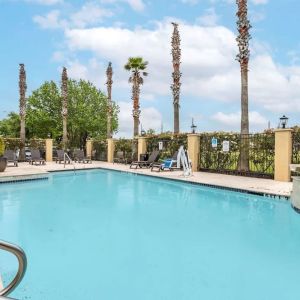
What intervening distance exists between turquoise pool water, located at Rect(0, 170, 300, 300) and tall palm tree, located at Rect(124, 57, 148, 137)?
14374 millimetres

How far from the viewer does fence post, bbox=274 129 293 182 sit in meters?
13.1

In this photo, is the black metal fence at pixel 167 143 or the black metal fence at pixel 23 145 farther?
the black metal fence at pixel 23 145

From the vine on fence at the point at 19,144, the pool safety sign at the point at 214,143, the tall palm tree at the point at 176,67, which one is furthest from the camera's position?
the vine on fence at the point at 19,144

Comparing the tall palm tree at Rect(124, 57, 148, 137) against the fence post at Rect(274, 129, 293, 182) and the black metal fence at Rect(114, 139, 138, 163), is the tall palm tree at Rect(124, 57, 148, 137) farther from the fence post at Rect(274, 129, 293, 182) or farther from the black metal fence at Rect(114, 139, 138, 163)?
the fence post at Rect(274, 129, 293, 182)

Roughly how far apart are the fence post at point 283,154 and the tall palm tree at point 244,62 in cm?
189

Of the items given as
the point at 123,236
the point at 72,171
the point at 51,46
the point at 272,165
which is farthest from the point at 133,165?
the point at 123,236

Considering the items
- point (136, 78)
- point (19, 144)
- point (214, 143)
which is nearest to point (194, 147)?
point (214, 143)

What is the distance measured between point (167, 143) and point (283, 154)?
25.2ft

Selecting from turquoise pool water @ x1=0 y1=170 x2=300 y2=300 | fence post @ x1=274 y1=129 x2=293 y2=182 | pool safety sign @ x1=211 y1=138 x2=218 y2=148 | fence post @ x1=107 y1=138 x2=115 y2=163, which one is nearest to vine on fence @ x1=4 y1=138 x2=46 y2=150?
fence post @ x1=107 y1=138 x2=115 y2=163

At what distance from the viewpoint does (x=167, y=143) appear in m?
19.8

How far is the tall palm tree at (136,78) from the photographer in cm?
2556

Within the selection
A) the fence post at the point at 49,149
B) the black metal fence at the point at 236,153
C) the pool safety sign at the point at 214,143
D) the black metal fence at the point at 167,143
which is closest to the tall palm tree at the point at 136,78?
the black metal fence at the point at 167,143

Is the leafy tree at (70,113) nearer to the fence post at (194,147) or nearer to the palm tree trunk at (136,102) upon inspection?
the palm tree trunk at (136,102)

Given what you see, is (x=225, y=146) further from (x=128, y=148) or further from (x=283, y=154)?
(x=128, y=148)
